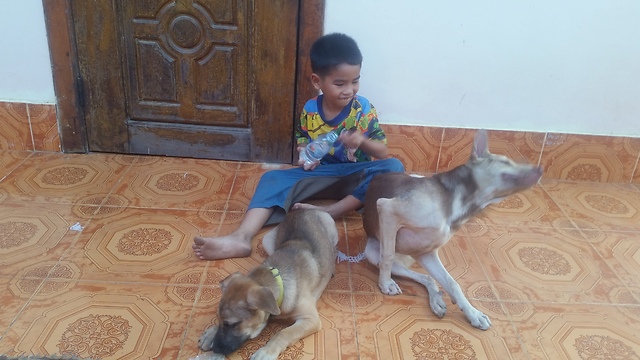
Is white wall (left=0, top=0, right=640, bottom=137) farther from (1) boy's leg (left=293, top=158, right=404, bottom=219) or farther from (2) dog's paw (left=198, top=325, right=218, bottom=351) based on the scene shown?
(2) dog's paw (left=198, top=325, right=218, bottom=351)

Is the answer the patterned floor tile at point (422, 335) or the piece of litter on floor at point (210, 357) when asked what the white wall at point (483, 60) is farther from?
the piece of litter on floor at point (210, 357)

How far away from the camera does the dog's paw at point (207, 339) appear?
2.06m

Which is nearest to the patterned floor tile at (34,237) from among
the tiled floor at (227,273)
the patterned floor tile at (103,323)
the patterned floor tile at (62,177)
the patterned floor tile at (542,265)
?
the tiled floor at (227,273)

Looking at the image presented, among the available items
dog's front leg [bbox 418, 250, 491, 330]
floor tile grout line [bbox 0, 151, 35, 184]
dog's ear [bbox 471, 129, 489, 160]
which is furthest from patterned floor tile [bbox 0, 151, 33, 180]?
dog's ear [bbox 471, 129, 489, 160]

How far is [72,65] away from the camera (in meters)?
3.52

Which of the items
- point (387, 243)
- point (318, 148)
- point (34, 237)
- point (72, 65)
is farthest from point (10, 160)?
point (387, 243)

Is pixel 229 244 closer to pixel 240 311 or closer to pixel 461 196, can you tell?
pixel 240 311

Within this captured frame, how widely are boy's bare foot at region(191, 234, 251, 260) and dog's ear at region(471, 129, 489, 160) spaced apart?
1.23 meters

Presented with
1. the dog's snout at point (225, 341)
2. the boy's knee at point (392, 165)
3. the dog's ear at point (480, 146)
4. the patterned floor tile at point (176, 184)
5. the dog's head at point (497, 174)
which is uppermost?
the dog's ear at point (480, 146)

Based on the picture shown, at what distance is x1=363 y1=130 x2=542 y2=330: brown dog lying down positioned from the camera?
2227 millimetres

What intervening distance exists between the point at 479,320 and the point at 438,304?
19 centimetres

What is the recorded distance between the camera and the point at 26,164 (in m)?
3.54

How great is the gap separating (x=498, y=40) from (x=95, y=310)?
287 cm

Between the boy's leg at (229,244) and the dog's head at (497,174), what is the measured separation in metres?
1.22
